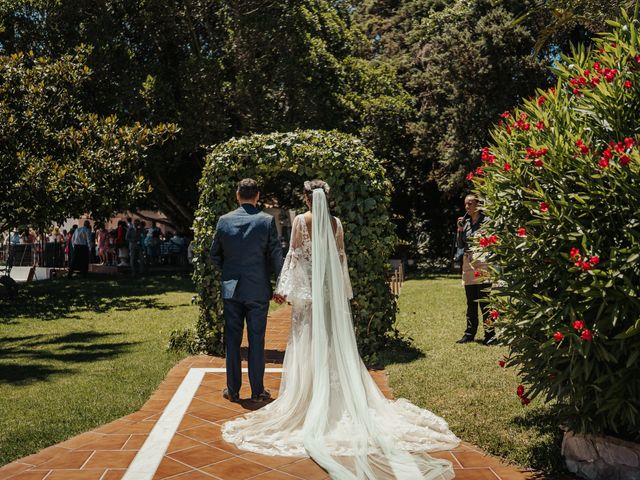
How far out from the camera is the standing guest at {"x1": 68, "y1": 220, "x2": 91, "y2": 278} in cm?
2177

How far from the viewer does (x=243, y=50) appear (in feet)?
72.3

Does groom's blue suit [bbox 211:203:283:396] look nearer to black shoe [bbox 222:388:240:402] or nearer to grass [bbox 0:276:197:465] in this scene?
black shoe [bbox 222:388:240:402]

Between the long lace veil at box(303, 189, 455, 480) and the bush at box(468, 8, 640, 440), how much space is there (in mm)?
1073

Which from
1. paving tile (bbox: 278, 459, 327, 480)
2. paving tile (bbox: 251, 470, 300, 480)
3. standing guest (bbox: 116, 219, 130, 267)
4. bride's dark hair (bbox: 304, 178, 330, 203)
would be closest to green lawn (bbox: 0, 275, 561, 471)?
paving tile (bbox: 278, 459, 327, 480)

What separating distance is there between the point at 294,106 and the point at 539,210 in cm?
1820

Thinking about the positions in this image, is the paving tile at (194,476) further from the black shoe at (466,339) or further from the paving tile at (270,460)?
the black shoe at (466,339)

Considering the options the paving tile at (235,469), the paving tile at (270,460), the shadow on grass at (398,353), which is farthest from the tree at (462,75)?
the paving tile at (235,469)

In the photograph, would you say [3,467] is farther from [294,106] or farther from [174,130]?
[294,106]

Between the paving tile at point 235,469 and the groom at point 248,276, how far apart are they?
1.81m

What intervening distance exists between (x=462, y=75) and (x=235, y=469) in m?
20.9

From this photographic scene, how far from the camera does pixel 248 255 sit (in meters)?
6.82

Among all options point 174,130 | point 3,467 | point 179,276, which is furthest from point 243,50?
point 3,467

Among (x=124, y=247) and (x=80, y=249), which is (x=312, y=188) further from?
(x=124, y=247)

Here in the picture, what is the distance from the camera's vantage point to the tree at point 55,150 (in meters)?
15.2
